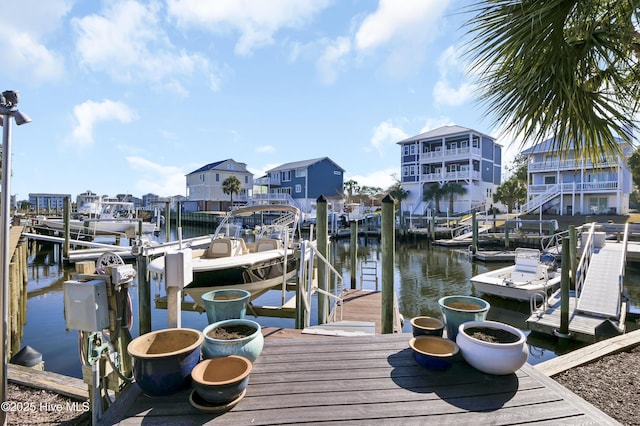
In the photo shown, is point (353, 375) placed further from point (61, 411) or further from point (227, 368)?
point (61, 411)

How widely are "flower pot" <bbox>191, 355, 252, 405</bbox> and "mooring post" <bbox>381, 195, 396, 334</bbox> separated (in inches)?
121

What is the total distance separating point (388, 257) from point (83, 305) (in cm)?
391

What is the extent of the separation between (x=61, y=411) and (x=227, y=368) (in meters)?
2.21

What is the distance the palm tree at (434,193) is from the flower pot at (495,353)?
123 feet

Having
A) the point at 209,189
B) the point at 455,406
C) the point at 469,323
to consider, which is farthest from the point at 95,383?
the point at 209,189

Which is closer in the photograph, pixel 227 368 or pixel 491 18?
pixel 227 368

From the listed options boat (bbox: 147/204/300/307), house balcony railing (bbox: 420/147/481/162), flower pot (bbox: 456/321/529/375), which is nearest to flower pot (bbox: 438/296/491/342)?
flower pot (bbox: 456/321/529/375)

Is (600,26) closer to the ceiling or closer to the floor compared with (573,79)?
closer to the ceiling

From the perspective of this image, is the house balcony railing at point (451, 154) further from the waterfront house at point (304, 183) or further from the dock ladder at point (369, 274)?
the dock ladder at point (369, 274)

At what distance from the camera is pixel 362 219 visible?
38375mm

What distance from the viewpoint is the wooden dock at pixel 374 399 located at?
237cm

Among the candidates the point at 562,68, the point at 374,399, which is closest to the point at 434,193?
the point at 562,68

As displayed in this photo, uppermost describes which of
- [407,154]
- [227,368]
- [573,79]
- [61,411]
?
[407,154]

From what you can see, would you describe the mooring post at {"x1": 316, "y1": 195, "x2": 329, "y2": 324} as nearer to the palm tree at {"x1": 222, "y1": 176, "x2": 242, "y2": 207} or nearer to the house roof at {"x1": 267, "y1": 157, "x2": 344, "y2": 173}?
the house roof at {"x1": 267, "y1": 157, "x2": 344, "y2": 173}
